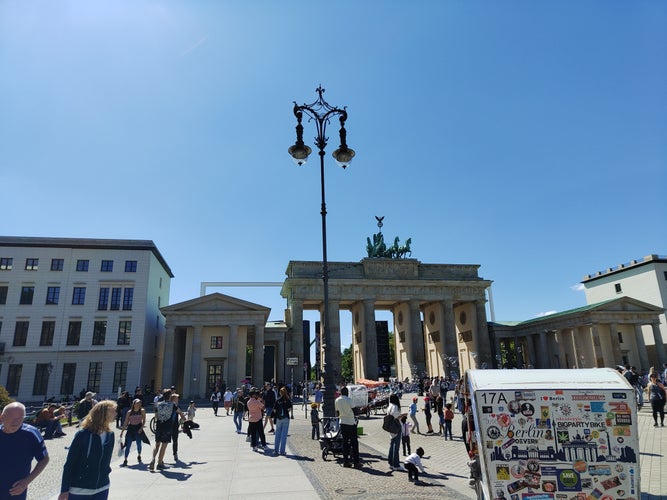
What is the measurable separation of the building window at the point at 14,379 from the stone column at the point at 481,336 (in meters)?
51.3

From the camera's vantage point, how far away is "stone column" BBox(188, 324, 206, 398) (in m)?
43.9

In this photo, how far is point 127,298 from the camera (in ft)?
148

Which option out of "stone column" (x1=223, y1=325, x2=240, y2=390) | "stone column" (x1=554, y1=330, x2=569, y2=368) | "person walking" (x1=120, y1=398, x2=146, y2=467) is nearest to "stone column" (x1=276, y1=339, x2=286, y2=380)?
"stone column" (x1=223, y1=325, x2=240, y2=390)

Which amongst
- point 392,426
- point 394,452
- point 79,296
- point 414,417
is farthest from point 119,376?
point 392,426

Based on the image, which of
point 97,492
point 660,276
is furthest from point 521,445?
point 660,276

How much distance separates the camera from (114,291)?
45094 mm

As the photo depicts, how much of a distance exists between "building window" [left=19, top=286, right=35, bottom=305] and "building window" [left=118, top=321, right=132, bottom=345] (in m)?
9.18

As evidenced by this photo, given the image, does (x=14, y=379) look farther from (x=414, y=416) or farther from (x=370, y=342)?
(x=414, y=416)

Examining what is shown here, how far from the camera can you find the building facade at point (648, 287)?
54.7m

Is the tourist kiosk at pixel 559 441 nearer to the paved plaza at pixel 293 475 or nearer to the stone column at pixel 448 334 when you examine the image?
the paved plaza at pixel 293 475

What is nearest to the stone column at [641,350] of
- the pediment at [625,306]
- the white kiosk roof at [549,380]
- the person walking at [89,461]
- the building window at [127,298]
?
the pediment at [625,306]

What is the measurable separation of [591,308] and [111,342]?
5305 cm

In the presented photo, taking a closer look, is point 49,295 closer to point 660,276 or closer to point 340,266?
point 340,266

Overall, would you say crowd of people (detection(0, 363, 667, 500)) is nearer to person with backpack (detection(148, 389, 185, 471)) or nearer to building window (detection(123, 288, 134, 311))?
person with backpack (detection(148, 389, 185, 471))
